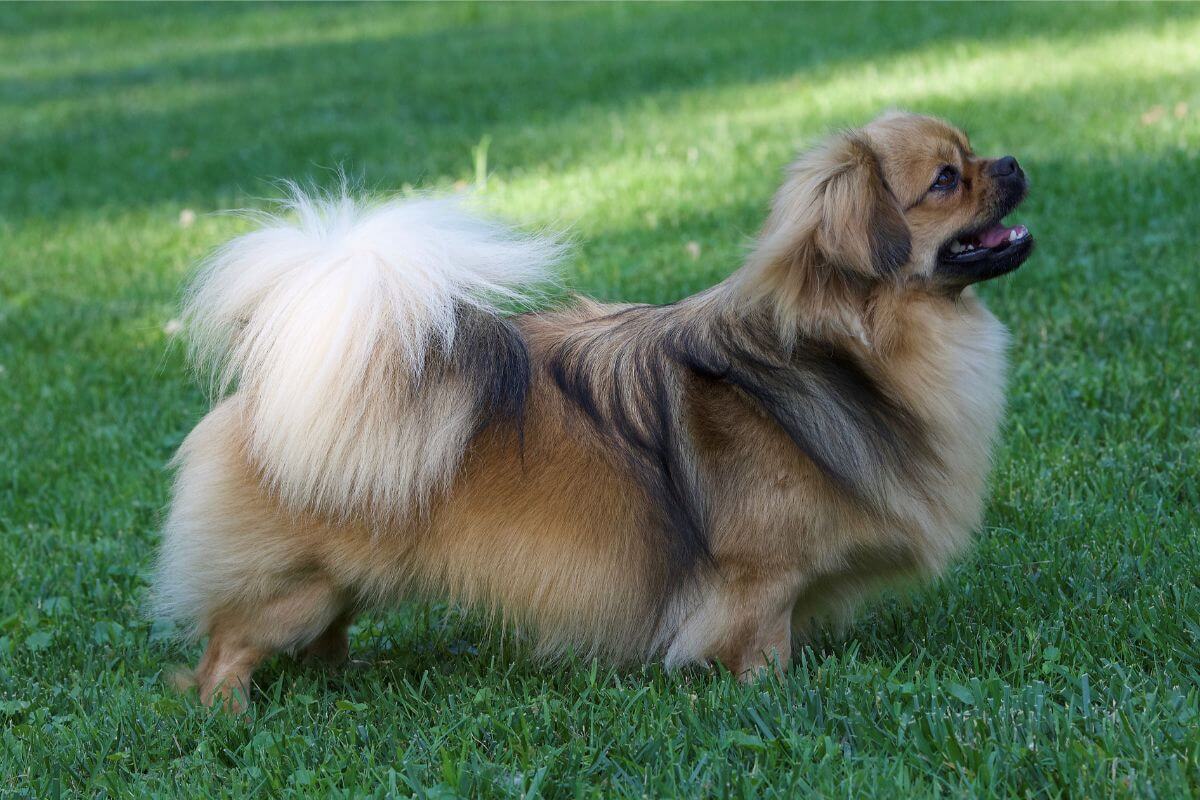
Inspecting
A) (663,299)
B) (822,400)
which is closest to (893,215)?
(822,400)

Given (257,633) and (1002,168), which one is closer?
(1002,168)

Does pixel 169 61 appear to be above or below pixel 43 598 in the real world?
above

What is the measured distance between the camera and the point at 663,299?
6262 millimetres

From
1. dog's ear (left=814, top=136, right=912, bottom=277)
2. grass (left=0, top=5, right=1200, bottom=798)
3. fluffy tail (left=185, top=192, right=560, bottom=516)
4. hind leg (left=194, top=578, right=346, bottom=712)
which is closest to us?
grass (left=0, top=5, right=1200, bottom=798)

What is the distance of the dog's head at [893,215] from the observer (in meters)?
3.07

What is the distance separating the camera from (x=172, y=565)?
349 cm

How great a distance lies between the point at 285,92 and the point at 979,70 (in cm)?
695

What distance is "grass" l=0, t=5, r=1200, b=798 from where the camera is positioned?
2.80 metres

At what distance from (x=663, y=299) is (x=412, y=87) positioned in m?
7.47

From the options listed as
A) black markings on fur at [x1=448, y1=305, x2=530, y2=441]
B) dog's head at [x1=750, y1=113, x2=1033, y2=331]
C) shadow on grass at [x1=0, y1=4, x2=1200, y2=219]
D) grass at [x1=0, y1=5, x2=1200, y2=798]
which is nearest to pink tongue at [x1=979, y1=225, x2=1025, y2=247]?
dog's head at [x1=750, y1=113, x2=1033, y2=331]

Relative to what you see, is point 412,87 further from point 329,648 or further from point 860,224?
point 860,224

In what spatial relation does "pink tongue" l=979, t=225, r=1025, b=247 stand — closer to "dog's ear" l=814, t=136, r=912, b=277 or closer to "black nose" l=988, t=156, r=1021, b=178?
"black nose" l=988, t=156, r=1021, b=178

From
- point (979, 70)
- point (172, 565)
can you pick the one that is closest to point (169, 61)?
point (979, 70)

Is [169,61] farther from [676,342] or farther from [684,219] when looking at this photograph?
[676,342]
